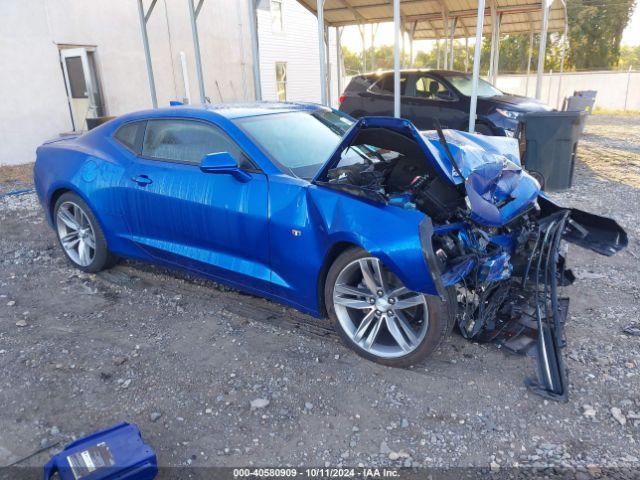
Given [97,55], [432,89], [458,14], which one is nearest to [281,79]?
[458,14]

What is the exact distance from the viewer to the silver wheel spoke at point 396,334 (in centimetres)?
299

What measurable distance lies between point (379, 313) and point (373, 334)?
14 centimetres

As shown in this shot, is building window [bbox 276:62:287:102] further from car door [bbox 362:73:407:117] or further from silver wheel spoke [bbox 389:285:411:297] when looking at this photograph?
silver wheel spoke [bbox 389:285:411:297]

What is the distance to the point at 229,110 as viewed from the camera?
390 cm

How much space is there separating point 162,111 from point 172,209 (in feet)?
3.05

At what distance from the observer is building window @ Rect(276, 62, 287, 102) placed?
61.4 feet

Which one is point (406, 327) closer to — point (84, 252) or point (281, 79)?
point (84, 252)

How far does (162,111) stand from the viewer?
162 inches

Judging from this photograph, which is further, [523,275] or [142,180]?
[142,180]

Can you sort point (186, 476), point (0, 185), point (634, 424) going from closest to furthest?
point (186, 476) < point (634, 424) < point (0, 185)

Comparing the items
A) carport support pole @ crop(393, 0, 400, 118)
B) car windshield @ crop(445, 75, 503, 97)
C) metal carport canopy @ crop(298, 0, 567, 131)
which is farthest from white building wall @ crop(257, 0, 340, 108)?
carport support pole @ crop(393, 0, 400, 118)

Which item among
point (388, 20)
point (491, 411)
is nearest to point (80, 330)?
point (491, 411)

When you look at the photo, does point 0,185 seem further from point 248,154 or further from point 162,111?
point 248,154

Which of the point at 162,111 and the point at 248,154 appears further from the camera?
the point at 162,111
